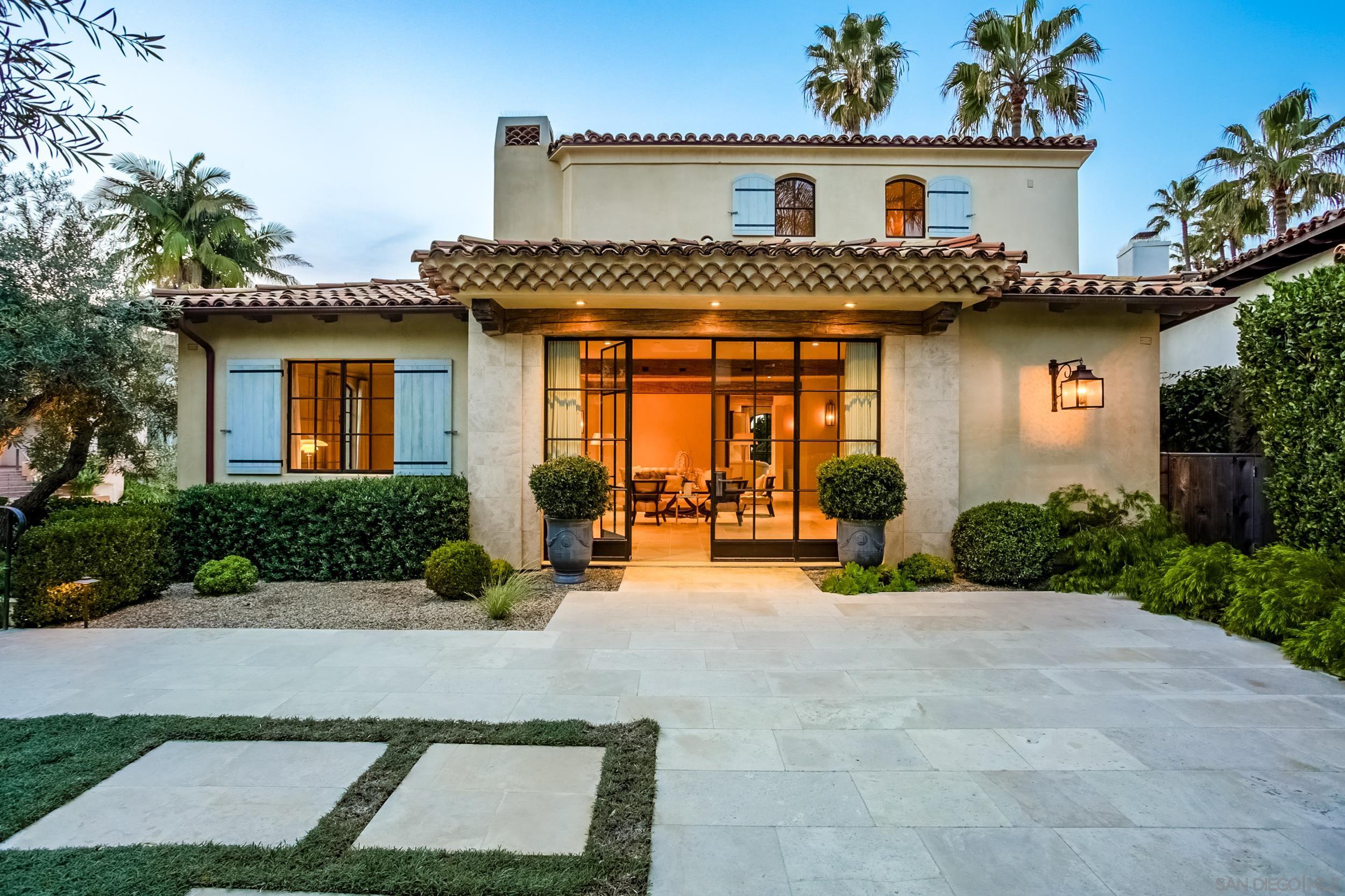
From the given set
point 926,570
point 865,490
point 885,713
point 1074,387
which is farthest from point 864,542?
point 885,713

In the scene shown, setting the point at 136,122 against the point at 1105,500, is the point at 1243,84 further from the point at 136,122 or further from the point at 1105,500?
the point at 136,122

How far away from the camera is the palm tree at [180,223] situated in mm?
14242

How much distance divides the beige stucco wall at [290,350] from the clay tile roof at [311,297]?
0.97 feet

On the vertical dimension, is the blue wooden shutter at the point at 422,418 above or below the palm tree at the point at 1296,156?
below

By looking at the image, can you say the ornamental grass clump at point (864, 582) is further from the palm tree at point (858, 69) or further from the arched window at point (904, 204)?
the palm tree at point (858, 69)

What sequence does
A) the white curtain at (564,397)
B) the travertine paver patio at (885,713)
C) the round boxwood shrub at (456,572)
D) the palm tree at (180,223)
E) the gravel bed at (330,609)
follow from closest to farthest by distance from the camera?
the travertine paver patio at (885,713) < the gravel bed at (330,609) < the round boxwood shrub at (456,572) < the white curtain at (564,397) < the palm tree at (180,223)

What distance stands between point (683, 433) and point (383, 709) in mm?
13107

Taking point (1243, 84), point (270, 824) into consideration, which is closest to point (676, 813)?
point (270, 824)

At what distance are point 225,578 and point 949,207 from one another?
11267 millimetres

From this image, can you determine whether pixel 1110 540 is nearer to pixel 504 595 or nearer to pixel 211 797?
pixel 504 595

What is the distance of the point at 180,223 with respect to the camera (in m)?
14.4

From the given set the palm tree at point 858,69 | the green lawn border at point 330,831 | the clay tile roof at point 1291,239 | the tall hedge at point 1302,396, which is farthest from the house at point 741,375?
the palm tree at point 858,69

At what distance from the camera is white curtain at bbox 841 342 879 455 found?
766cm

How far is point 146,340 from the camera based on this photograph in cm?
711
